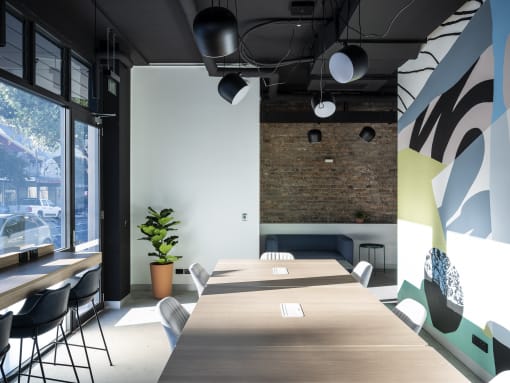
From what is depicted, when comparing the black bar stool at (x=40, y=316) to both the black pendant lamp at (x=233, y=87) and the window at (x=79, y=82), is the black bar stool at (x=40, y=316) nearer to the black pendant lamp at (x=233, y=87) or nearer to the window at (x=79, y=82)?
the black pendant lamp at (x=233, y=87)

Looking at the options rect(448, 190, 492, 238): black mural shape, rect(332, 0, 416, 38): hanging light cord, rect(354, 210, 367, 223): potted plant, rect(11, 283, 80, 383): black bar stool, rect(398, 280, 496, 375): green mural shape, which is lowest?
rect(398, 280, 496, 375): green mural shape

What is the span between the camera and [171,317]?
2334 mm

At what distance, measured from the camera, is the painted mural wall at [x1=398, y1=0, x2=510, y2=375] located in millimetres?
2990

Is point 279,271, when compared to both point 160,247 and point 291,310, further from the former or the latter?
point 160,247

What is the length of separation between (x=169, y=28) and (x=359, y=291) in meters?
3.49

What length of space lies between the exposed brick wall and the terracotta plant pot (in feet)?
9.11

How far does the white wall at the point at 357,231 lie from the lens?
25.3 ft

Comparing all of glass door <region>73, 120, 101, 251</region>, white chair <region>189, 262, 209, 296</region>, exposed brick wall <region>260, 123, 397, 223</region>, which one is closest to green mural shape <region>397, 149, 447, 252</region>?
white chair <region>189, 262, 209, 296</region>

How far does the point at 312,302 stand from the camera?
2609 millimetres

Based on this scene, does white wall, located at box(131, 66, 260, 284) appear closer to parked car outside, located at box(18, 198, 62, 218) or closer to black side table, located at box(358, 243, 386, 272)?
parked car outside, located at box(18, 198, 62, 218)

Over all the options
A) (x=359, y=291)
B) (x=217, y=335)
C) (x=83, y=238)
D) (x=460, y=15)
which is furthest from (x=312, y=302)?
(x=83, y=238)

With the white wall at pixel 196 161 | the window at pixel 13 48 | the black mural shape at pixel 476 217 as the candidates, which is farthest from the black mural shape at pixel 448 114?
the window at pixel 13 48

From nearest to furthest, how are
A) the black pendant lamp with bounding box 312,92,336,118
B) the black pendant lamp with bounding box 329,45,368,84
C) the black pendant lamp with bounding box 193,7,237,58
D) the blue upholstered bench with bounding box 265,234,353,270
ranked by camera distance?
the black pendant lamp with bounding box 193,7,237,58 → the black pendant lamp with bounding box 329,45,368,84 → the black pendant lamp with bounding box 312,92,336,118 → the blue upholstered bench with bounding box 265,234,353,270

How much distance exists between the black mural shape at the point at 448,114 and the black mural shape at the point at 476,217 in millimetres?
493
